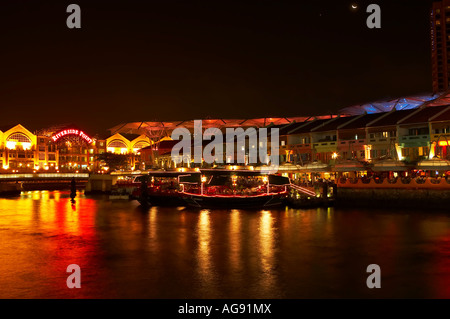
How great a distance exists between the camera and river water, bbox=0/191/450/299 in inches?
485

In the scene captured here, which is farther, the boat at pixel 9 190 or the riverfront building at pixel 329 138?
the boat at pixel 9 190

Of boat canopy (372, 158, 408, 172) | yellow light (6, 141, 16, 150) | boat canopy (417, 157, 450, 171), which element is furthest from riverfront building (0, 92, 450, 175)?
boat canopy (417, 157, 450, 171)

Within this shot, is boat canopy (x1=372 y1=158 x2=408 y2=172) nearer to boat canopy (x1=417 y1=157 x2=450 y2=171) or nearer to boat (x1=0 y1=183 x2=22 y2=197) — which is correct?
boat canopy (x1=417 y1=157 x2=450 y2=171)

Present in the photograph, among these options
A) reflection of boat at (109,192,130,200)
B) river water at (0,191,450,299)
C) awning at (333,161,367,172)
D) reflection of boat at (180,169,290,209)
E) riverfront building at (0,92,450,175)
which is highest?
riverfront building at (0,92,450,175)

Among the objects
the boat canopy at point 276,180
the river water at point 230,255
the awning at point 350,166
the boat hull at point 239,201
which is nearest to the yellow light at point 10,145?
the river water at point 230,255

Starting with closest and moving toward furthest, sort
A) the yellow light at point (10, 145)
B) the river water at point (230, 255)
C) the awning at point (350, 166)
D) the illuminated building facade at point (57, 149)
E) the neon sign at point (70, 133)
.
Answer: the river water at point (230, 255), the awning at point (350, 166), the neon sign at point (70, 133), the illuminated building facade at point (57, 149), the yellow light at point (10, 145)

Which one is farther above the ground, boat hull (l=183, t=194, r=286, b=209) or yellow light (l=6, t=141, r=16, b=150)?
yellow light (l=6, t=141, r=16, b=150)

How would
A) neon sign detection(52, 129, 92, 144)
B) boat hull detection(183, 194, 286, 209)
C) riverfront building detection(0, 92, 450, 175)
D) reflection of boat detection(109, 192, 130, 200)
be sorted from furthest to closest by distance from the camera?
neon sign detection(52, 129, 92, 144) → reflection of boat detection(109, 192, 130, 200) → riverfront building detection(0, 92, 450, 175) → boat hull detection(183, 194, 286, 209)

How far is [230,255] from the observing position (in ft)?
54.2

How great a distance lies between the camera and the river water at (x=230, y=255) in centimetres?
1232

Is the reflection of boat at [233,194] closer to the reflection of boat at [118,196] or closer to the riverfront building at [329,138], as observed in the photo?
the riverfront building at [329,138]

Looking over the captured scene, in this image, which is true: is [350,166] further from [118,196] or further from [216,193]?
[118,196]

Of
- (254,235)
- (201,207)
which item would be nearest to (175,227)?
(254,235)
